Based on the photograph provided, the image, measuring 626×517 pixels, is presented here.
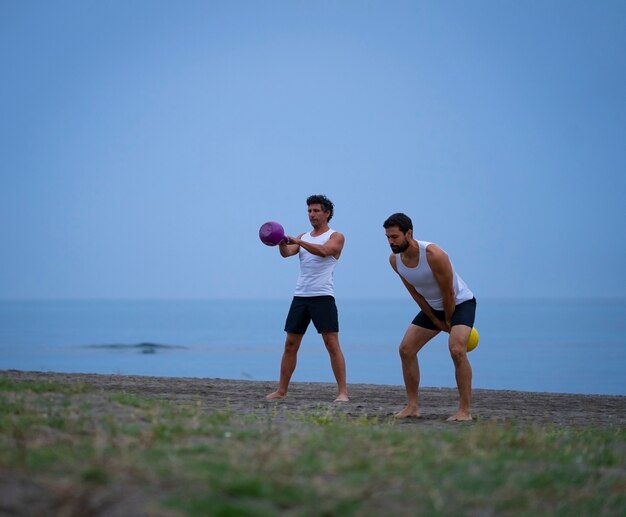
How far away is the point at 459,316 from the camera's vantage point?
26.2 feet

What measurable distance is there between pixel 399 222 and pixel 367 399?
9.56 ft

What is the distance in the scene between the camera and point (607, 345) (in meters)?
50.1

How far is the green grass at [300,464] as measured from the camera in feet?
13.2

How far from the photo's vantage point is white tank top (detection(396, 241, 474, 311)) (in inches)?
310

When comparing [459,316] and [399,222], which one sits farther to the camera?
[459,316]

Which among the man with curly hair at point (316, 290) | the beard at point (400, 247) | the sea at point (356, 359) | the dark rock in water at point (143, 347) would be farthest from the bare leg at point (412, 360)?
the dark rock in water at point (143, 347)

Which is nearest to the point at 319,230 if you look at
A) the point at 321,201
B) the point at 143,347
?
the point at 321,201

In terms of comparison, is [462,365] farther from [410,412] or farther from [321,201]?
[321,201]

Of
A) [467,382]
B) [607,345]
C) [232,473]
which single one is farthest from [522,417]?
[607,345]

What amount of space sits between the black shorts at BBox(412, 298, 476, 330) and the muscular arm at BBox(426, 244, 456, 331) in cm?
16

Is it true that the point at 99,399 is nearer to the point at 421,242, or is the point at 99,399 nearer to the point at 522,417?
the point at 421,242

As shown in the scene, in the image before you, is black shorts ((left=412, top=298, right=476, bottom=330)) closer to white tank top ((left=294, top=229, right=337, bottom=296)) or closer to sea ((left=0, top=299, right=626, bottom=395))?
white tank top ((left=294, top=229, right=337, bottom=296))

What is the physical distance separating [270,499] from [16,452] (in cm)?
141

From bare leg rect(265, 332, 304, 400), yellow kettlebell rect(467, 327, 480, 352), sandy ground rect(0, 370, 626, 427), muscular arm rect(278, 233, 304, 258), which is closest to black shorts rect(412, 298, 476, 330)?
yellow kettlebell rect(467, 327, 480, 352)
